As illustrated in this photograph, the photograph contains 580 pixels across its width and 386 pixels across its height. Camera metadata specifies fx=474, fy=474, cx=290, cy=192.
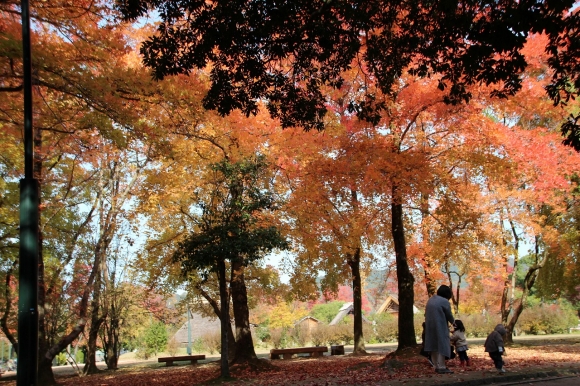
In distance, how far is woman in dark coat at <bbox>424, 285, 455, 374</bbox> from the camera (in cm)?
891

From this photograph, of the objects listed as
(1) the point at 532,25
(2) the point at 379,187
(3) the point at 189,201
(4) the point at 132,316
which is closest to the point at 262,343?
(4) the point at 132,316

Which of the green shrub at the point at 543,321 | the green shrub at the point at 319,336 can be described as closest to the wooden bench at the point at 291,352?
the green shrub at the point at 319,336

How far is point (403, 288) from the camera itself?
15133mm

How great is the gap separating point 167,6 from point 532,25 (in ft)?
17.4

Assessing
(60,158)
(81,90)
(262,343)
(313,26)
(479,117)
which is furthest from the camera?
(262,343)

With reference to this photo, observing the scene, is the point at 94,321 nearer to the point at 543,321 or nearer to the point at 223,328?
the point at 223,328

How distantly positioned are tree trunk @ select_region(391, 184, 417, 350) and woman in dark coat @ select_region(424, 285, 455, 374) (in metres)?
5.55

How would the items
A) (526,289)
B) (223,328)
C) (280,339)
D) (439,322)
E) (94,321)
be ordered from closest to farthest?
(439,322)
(223,328)
(94,321)
(526,289)
(280,339)

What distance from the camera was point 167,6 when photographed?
24.0 feet

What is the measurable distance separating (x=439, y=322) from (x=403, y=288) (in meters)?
6.33

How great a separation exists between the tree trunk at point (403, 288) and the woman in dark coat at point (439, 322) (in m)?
5.55

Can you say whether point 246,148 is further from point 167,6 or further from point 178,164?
point 167,6

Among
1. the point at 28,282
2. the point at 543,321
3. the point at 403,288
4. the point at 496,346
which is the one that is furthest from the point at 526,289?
the point at 28,282

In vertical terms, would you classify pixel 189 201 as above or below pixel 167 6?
below
